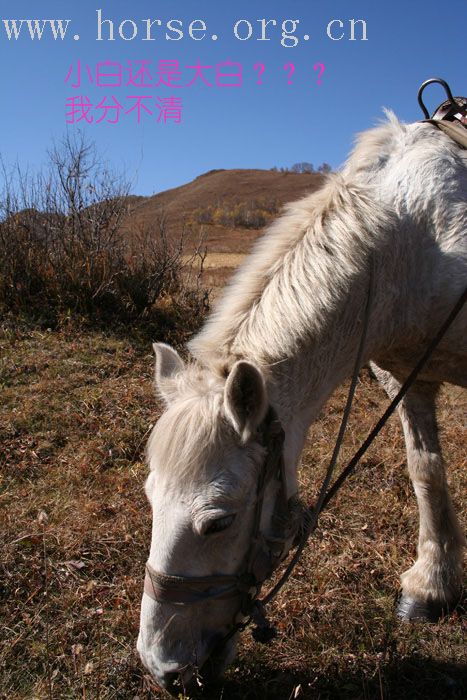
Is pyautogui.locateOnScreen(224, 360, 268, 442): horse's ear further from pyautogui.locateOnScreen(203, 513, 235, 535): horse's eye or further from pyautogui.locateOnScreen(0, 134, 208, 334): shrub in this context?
pyautogui.locateOnScreen(0, 134, 208, 334): shrub

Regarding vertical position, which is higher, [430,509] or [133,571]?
[430,509]

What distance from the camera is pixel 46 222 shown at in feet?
27.9

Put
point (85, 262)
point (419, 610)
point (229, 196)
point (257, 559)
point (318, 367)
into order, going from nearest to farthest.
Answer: point (257, 559)
point (318, 367)
point (419, 610)
point (85, 262)
point (229, 196)

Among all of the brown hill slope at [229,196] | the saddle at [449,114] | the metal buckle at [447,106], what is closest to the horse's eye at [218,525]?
the saddle at [449,114]

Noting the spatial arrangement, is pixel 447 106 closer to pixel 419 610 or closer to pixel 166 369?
pixel 166 369

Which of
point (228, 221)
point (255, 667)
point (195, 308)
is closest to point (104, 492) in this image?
point (255, 667)

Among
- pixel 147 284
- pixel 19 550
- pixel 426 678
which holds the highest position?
pixel 147 284

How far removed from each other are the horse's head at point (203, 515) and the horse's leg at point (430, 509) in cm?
140

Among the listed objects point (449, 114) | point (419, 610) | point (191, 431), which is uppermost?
point (449, 114)

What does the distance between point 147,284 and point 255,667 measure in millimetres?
6228

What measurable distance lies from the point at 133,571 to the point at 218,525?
156 centimetres

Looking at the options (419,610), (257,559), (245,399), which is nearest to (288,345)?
(245,399)

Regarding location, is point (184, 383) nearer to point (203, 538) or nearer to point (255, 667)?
point (203, 538)

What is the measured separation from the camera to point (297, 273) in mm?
2285
